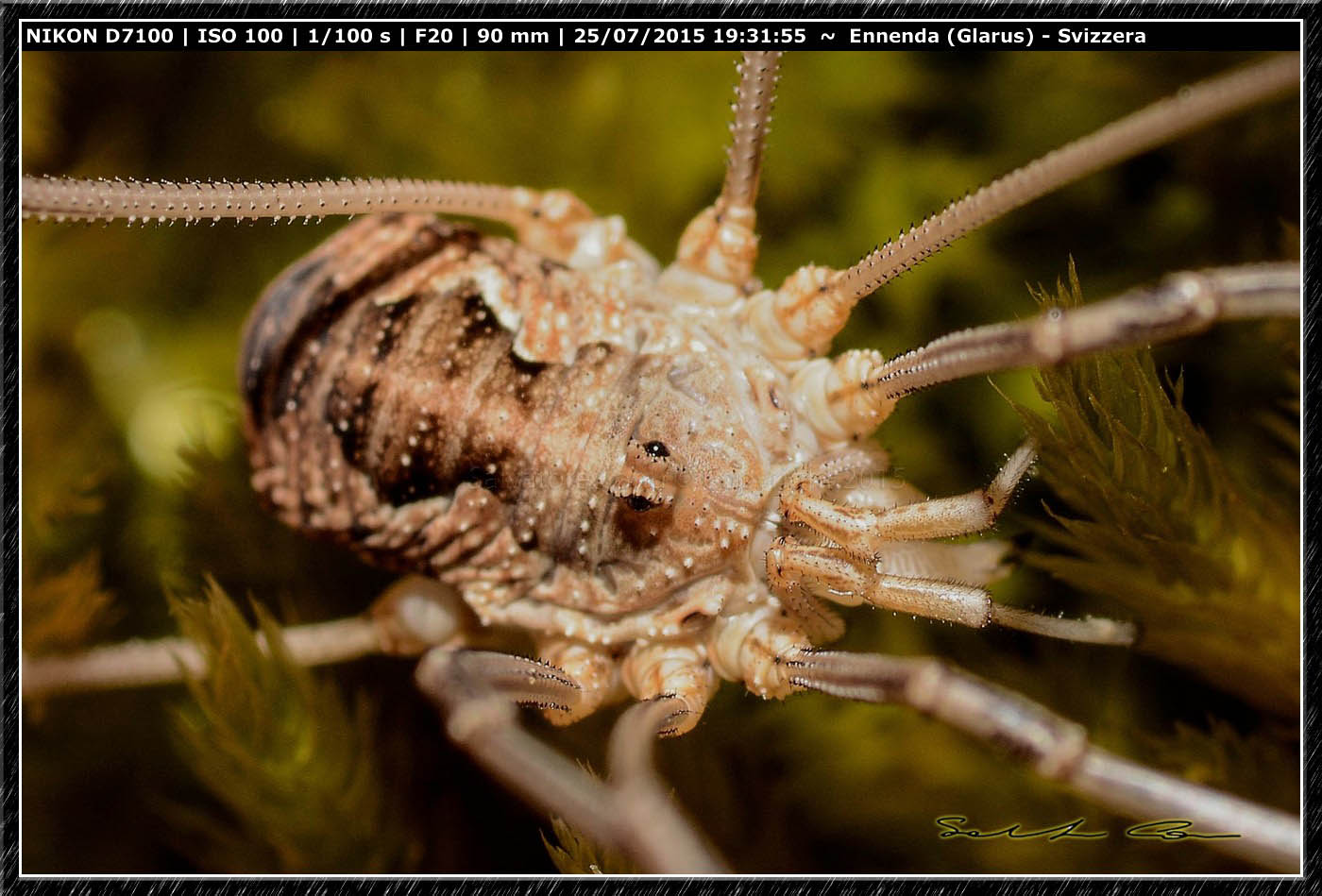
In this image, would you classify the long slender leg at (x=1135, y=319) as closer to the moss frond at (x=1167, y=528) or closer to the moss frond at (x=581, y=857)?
the moss frond at (x=1167, y=528)

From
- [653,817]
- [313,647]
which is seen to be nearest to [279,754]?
[313,647]

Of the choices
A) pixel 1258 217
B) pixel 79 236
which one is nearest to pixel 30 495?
pixel 79 236

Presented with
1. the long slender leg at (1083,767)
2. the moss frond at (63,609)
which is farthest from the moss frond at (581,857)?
the moss frond at (63,609)

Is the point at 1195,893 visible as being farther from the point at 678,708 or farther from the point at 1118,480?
the point at 678,708
